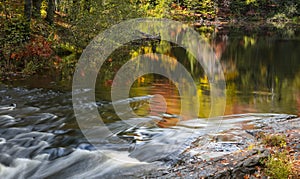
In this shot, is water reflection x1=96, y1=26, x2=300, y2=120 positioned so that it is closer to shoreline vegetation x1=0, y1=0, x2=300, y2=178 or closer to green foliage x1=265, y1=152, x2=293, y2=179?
shoreline vegetation x1=0, y1=0, x2=300, y2=178

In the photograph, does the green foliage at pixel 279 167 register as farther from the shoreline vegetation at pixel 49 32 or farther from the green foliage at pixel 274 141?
the green foliage at pixel 274 141

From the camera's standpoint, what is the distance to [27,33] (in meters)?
15.6

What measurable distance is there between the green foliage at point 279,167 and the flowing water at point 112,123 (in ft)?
6.12

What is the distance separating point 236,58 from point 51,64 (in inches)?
551

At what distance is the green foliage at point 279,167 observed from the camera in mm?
4984

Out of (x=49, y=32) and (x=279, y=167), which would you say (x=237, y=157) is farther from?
(x=49, y=32)

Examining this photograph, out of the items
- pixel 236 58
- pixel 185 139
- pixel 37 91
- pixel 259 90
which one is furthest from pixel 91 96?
pixel 236 58

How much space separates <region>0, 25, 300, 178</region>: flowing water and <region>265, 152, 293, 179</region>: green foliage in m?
1.87

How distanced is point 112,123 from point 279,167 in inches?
196

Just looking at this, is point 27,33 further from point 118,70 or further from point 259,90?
point 259,90

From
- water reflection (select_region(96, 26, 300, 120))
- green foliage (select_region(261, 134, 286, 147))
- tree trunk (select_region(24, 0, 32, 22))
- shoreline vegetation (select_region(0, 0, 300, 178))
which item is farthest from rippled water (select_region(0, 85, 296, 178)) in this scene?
tree trunk (select_region(24, 0, 32, 22))

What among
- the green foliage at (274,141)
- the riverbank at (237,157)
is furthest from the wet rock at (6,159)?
the green foliage at (274,141)

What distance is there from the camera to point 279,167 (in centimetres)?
510

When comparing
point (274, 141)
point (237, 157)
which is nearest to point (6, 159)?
point (237, 157)
